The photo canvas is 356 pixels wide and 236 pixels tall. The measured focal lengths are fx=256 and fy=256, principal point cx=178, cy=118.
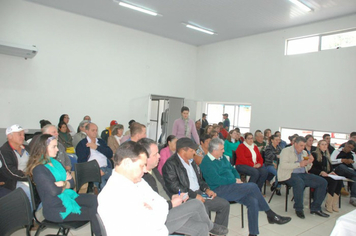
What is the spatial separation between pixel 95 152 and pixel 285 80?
7.14 metres

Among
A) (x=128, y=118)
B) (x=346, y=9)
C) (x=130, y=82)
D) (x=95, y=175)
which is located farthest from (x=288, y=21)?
(x=95, y=175)

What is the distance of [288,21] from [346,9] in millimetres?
1585

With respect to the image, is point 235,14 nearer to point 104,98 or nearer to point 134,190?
point 104,98

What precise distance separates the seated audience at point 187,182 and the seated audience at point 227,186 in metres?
0.28

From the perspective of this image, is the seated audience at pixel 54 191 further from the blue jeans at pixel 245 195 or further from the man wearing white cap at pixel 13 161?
the blue jeans at pixel 245 195

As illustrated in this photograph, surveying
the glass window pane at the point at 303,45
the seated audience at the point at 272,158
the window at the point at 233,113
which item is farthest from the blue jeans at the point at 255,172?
the glass window pane at the point at 303,45

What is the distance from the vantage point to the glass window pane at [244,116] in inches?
394

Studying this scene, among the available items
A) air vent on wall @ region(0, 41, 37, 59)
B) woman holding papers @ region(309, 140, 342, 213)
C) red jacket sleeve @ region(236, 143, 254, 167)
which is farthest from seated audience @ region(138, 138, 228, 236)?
air vent on wall @ region(0, 41, 37, 59)

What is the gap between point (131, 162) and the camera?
1.77 meters

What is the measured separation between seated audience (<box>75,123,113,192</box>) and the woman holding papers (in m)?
3.61

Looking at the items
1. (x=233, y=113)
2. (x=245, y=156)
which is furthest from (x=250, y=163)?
(x=233, y=113)

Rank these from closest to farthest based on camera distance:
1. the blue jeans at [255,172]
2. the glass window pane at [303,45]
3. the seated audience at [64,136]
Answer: the blue jeans at [255,172] → the seated audience at [64,136] → the glass window pane at [303,45]

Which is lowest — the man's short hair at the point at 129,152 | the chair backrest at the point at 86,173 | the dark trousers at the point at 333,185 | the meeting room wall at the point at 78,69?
→ the dark trousers at the point at 333,185

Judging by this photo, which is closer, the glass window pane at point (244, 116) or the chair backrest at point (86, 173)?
the chair backrest at point (86, 173)
